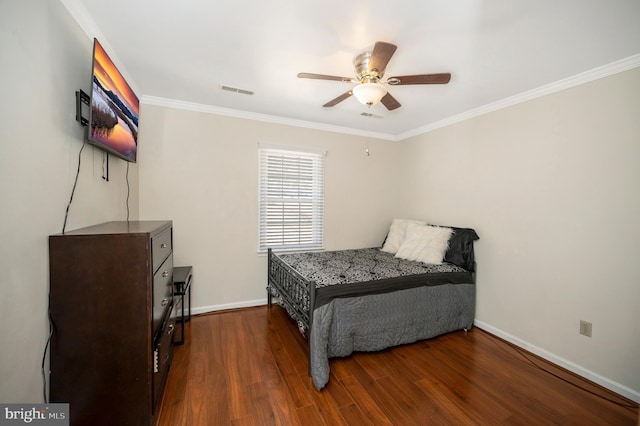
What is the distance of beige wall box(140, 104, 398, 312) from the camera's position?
279 cm

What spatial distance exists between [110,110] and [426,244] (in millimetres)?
3168

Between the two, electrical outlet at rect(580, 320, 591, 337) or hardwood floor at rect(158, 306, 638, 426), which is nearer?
hardwood floor at rect(158, 306, 638, 426)

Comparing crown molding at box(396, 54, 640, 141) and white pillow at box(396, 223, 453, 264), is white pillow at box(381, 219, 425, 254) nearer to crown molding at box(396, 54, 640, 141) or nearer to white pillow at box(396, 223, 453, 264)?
white pillow at box(396, 223, 453, 264)

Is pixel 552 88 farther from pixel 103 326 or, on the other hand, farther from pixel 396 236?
pixel 103 326

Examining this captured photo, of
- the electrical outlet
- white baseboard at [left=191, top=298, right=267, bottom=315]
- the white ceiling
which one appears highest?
the white ceiling

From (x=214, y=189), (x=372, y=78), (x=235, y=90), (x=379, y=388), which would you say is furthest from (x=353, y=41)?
(x=379, y=388)

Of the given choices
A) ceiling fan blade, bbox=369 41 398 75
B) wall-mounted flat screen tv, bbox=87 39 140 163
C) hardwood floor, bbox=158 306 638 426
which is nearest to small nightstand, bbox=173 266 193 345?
hardwood floor, bbox=158 306 638 426

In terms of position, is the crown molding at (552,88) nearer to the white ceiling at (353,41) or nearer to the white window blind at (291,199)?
the white ceiling at (353,41)

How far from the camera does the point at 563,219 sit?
86.7 inches

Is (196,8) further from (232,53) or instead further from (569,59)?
(569,59)

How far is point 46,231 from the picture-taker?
1.23 meters

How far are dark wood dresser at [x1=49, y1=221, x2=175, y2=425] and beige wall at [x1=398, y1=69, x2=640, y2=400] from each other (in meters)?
3.11

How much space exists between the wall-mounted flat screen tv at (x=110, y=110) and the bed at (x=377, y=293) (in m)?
1.71

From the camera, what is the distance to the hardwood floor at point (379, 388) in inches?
63.6
